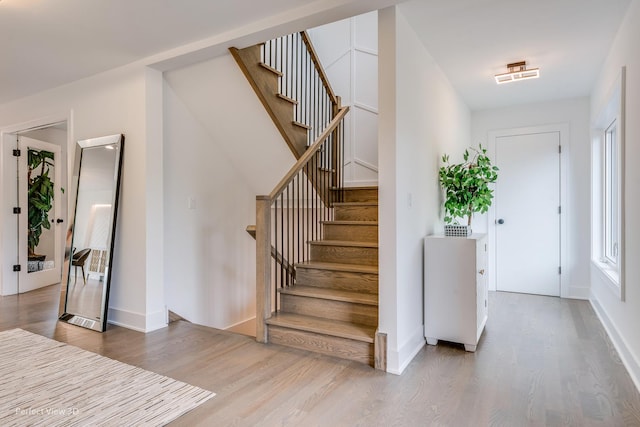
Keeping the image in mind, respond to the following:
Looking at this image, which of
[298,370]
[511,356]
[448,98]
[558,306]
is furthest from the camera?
[558,306]

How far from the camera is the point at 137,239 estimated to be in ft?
10.6

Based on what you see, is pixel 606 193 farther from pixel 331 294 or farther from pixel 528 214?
pixel 331 294

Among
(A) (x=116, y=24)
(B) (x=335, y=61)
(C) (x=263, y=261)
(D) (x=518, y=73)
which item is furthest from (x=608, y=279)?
(A) (x=116, y=24)

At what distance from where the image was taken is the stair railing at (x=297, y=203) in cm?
282

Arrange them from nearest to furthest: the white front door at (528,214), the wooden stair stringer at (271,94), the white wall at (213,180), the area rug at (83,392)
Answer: the area rug at (83,392)
the wooden stair stringer at (271,94)
the white wall at (213,180)
the white front door at (528,214)

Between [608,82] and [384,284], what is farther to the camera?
[608,82]

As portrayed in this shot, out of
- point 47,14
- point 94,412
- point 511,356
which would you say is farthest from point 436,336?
point 47,14

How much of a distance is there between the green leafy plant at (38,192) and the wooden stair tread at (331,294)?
426 cm

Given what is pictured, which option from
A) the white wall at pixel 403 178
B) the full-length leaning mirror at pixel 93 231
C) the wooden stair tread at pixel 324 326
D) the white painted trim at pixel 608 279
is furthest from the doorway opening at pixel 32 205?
the white painted trim at pixel 608 279

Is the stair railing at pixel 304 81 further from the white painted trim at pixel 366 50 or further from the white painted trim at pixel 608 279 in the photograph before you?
the white painted trim at pixel 608 279

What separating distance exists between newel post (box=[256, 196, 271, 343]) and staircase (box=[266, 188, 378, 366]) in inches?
2.8

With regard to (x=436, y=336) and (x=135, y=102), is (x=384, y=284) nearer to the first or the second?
(x=436, y=336)

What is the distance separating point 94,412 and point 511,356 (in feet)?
8.67

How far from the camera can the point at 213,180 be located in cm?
402
